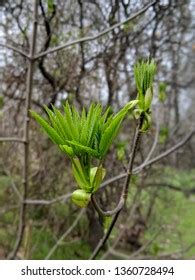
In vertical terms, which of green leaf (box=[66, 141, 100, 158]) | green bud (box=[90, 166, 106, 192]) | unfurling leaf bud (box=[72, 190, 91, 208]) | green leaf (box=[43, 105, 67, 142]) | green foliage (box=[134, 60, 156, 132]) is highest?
green foliage (box=[134, 60, 156, 132])

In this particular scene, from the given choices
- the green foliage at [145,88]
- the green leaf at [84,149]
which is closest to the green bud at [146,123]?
the green foliage at [145,88]

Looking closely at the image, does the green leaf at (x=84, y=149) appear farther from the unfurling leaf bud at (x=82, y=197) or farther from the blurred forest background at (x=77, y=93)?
the blurred forest background at (x=77, y=93)

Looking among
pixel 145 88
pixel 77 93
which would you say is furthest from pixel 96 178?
pixel 77 93

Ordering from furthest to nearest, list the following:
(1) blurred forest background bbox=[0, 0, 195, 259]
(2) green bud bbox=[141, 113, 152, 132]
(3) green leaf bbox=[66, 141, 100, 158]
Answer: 1. (1) blurred forest background bbox=[0, 0, 195, 259]
2. (2) green bud bbox=[141, 113, 152, 132]
3. (3) green leaf bbox=[66, 141, 100, 158]

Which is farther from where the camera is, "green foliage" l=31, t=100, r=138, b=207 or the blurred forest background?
the blurred forest background

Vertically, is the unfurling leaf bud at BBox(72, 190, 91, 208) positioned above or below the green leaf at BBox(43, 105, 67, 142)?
below

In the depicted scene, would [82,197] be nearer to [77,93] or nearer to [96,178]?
[96,178]

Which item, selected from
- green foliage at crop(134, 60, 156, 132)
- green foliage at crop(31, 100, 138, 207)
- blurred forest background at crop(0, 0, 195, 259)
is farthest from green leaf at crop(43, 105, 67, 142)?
blurred forest background at crop(0, 0, 195, 259)

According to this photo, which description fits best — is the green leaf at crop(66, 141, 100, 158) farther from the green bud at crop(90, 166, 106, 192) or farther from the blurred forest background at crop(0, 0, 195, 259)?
the blurred forest background at crop(0, 0, 195, 259)

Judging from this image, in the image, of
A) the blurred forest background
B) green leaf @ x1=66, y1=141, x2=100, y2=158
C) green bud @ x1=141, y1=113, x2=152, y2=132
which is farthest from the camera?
the blurred forest background

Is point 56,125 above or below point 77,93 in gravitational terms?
below

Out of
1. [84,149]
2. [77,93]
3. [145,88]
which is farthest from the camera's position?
[77,93]
